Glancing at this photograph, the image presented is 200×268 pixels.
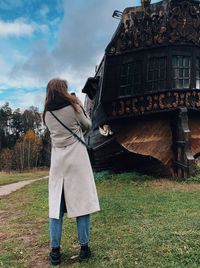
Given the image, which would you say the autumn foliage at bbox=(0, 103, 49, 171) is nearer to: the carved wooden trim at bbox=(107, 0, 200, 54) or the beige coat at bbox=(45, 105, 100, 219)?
the carved wooden trim at bbox=(107, 0, 200, 54)

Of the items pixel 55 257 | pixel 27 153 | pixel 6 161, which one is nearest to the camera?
pixel 55 257

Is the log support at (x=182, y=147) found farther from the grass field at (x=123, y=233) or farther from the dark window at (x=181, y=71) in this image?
the grass field at (x=123, y=233)

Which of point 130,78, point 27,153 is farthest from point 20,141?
point 130,78

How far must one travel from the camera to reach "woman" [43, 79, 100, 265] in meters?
4.69

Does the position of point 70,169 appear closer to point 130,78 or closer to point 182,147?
point 182,147

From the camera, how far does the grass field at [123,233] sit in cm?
464

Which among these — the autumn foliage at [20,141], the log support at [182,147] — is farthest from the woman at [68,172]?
the autumn foliage at [20,141]

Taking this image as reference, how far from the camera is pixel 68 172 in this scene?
474 centimetres

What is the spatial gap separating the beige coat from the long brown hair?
2.9 inches

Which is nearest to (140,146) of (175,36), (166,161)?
(166,161)

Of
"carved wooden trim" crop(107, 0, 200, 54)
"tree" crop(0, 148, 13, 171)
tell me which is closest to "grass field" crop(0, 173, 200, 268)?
"carved wooden trim" crop(107, 0, 200, 54)

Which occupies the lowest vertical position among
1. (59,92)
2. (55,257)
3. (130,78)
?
(55,257)

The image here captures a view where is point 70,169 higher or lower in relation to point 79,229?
higher

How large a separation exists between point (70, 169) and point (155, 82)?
31.9 ft
